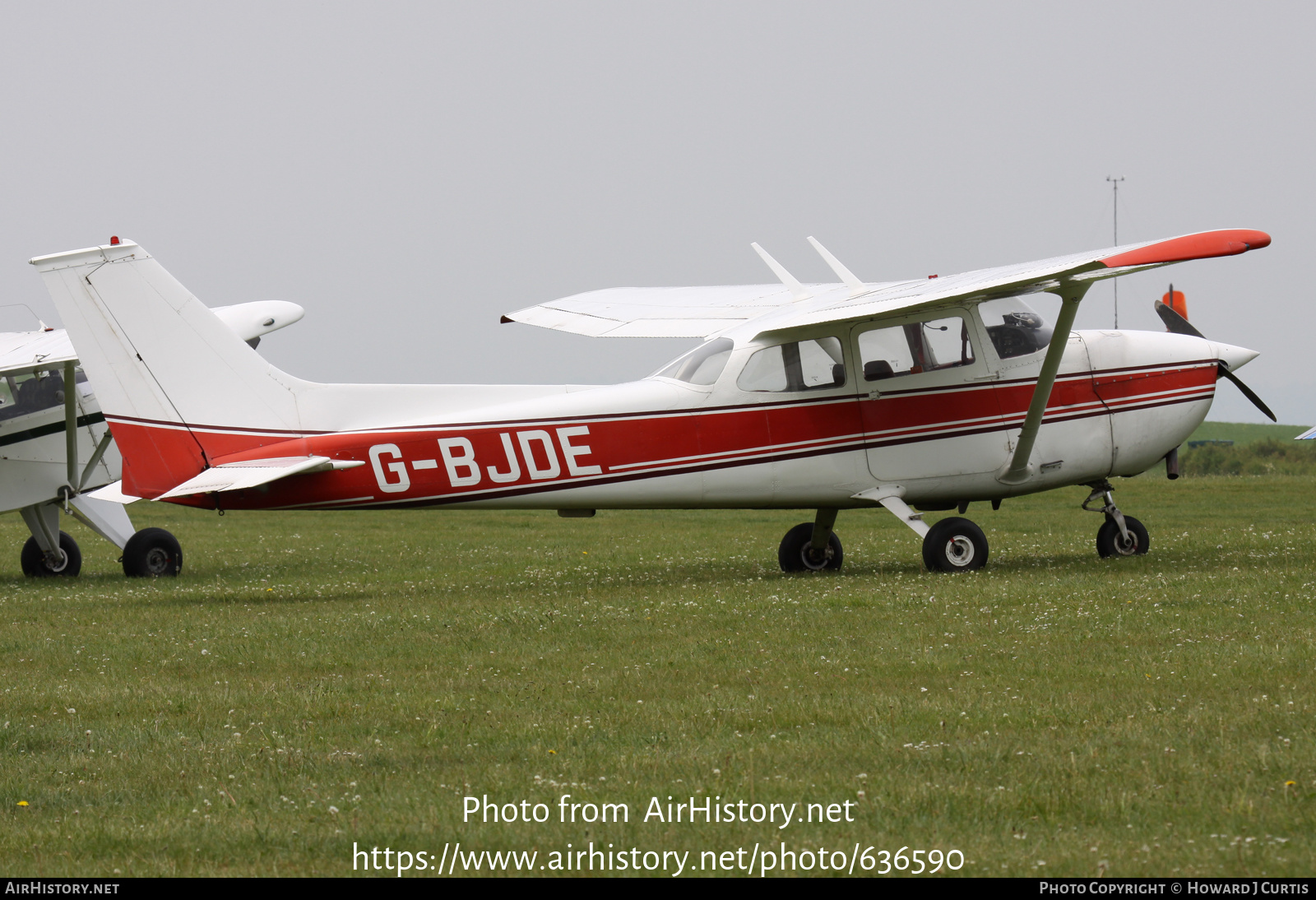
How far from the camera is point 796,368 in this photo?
40.4ft

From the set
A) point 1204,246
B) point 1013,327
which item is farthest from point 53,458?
point 1204,246

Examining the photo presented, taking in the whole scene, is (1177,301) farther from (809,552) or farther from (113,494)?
(113,494)

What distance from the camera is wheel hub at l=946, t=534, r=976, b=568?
12430 mm

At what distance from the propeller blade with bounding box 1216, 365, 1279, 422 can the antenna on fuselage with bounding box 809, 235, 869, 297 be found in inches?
138

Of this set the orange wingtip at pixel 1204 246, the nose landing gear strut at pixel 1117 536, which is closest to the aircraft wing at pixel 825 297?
the orange wingtip at pixel 1204 246

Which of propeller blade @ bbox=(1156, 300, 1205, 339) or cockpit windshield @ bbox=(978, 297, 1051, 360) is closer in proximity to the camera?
cockpit windshield @ bbox=(978, 297, 1051, 360)

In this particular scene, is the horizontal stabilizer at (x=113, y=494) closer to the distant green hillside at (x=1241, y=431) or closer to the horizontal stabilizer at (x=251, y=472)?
the horizontal stabilizer at (x=251, y=472)

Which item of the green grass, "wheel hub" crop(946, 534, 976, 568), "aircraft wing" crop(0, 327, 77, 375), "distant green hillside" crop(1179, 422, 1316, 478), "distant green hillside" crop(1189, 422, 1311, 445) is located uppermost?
"aircraft wing" crop(0, 327, 77, 375)

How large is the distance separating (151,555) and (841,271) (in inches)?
330

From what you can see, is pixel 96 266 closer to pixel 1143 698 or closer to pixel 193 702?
pixel 193 702

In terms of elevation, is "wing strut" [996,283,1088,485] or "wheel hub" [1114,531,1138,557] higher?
"wing strut" [996,283,1088,485]

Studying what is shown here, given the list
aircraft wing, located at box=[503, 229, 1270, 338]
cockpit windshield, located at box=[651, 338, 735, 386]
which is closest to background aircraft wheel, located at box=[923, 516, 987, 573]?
aircraft wing, located at box=[503, 229, 1270, 338]

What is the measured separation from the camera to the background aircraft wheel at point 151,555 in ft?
51.8

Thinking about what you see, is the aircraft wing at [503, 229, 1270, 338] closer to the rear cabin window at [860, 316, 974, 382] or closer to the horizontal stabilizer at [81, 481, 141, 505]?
the rear cabin window at [860, 316, 974, 382]
